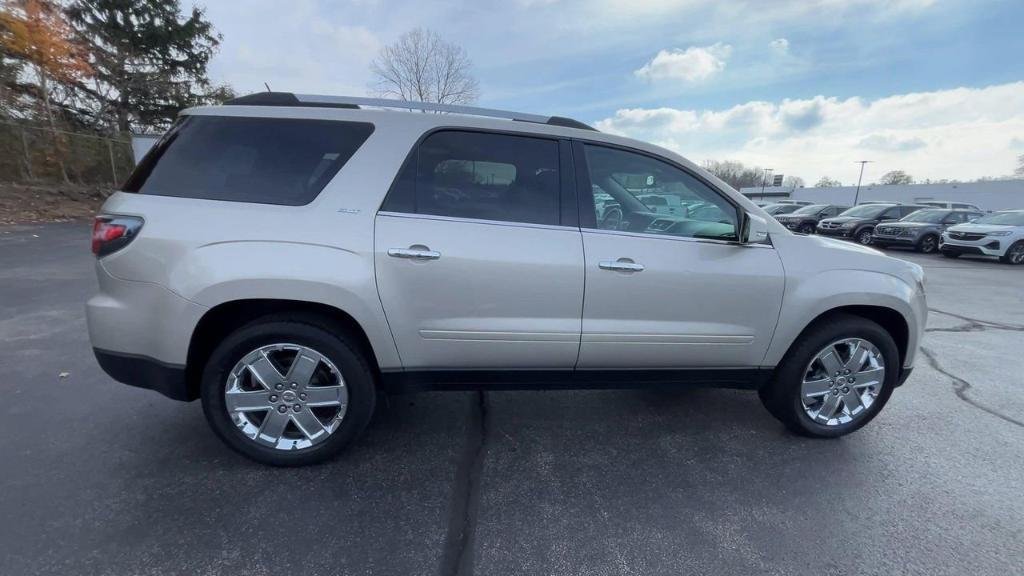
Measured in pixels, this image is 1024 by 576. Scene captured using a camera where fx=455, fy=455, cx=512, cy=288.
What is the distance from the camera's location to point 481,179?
257 centimetres

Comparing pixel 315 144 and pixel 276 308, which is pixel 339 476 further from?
pixel 315 144

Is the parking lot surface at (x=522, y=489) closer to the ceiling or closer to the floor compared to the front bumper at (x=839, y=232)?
closer to the floor

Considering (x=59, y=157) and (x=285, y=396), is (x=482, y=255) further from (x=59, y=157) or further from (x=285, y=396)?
(x=59, y=157)

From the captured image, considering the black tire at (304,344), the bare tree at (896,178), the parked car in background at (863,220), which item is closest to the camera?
the black tire at (304,344)

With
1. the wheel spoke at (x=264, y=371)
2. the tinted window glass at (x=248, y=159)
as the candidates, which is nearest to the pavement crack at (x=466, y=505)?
the wheel spoke at (x=264, y=371)

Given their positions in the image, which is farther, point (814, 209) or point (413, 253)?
point (814, 209)

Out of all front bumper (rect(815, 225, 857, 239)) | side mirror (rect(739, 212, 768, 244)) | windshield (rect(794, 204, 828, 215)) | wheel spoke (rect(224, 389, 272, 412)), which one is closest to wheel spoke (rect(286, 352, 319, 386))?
wheel spoke (rect(224, 389, 272, 412))

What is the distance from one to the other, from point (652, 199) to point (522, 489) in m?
1.94

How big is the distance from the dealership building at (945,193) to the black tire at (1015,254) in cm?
2060

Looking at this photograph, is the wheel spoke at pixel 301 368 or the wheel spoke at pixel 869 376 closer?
the wheel spoke at pixel 301 368

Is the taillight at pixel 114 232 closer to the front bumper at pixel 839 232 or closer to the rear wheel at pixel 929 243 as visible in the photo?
the rear wheel at pixel 929 243

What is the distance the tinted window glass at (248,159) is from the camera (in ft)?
7.72

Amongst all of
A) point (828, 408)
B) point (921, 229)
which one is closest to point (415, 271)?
point (828, 408)

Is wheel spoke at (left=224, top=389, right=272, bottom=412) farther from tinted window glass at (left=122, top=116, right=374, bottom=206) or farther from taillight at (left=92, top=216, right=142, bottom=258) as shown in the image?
tinted window glass at (left=122, top=116, right=374, bottom=206)
